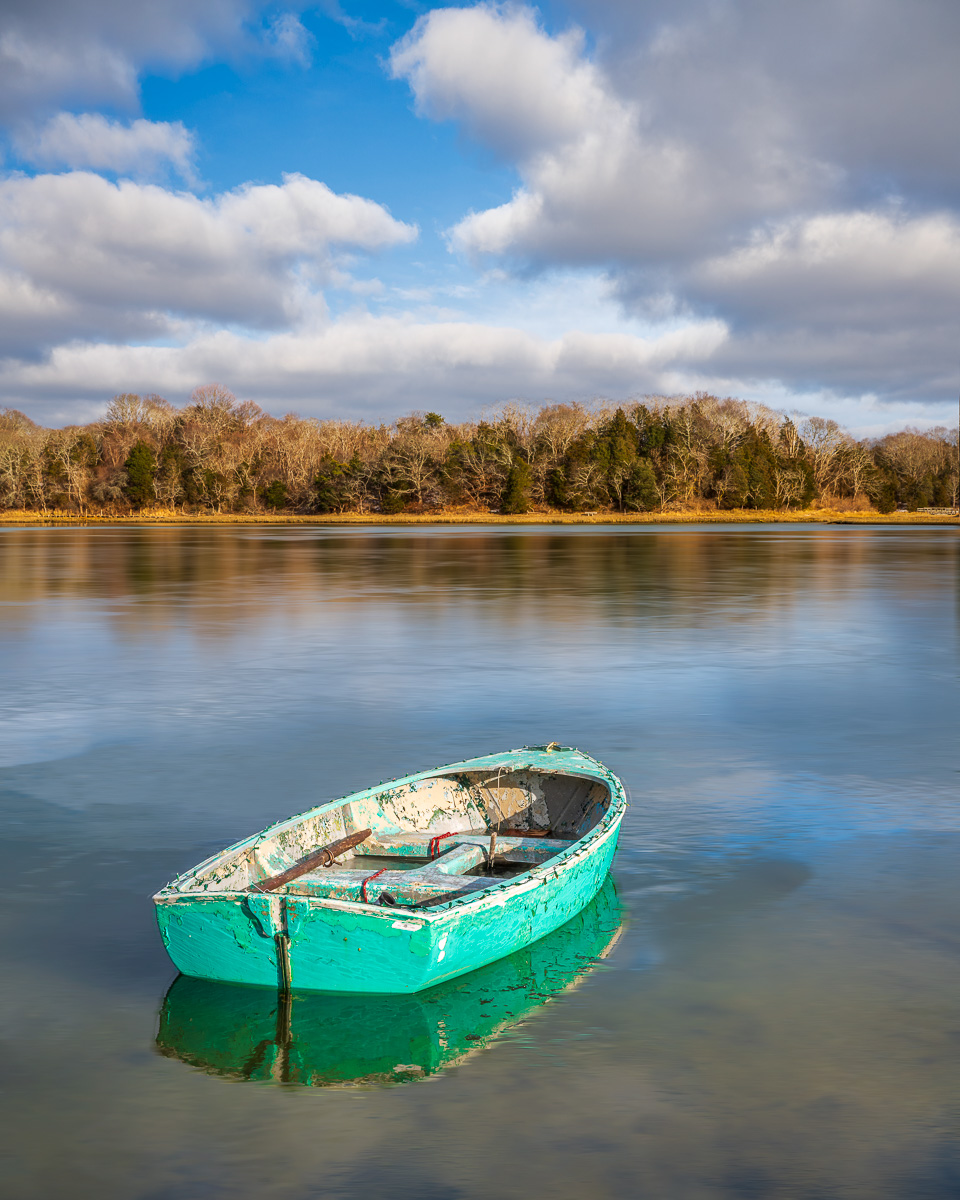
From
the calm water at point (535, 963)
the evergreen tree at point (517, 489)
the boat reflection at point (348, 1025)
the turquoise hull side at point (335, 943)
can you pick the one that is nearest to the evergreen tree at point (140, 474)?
the evergreen tree at point (517, 489)

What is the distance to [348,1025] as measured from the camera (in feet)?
26.1

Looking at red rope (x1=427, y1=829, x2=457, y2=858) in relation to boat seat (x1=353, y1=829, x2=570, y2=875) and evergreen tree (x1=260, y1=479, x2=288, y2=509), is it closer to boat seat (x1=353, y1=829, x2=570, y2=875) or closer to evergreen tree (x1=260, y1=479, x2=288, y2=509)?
boat seat (x1=353, y1=829, x2=570, y2=875)

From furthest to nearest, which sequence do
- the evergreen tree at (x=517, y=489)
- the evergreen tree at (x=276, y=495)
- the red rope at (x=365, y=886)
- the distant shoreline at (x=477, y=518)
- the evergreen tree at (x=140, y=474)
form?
the evergreen tree at (x=140, y=474) < the evergreen tree at (x=276, y=495) < the evergreen tree at (x=517, y=489) < the distant shoreline at (x=477, y=518) < the red rope at (x=365, y=886)

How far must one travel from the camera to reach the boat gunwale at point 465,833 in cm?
762

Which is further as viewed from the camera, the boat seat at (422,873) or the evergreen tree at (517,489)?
the evergreen tree at (517,489)

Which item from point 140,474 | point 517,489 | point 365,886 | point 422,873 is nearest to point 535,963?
point 422,873

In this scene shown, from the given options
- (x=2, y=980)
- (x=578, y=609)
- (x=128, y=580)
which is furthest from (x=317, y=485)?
(x=2, y=980)

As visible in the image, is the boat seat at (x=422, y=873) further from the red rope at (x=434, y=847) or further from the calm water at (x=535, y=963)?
the calm water at (x=535, y=963)

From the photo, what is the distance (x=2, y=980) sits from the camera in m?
8.67

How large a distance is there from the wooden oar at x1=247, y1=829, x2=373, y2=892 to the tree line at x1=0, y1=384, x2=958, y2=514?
13769cm

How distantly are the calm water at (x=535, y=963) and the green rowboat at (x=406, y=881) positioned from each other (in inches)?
17.5

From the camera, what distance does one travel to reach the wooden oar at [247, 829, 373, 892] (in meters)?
8.77

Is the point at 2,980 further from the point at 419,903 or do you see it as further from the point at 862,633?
the point at 862,633

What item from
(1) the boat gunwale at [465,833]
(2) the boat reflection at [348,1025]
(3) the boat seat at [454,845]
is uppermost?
(1) the boat gunwale at [465,833]
